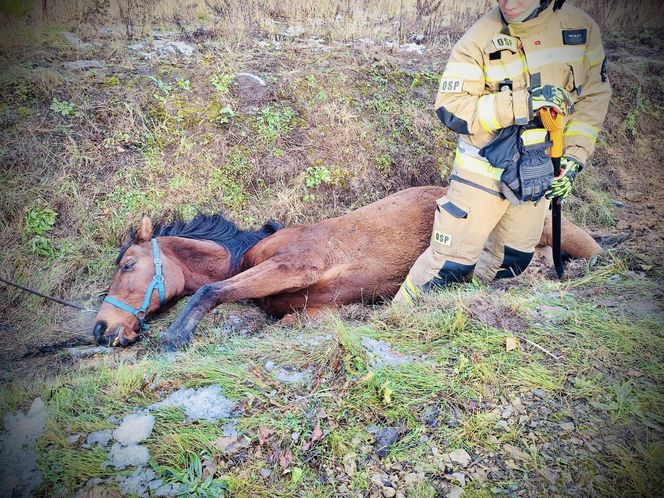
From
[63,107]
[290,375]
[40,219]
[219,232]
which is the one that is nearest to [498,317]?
[290,375]

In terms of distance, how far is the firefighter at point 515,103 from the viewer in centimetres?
321

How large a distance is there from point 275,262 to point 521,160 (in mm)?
2274

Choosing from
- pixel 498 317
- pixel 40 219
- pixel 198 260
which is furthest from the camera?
pixel 40 219

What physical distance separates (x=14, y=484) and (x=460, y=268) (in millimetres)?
3277

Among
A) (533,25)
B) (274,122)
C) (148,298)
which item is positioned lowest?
(148,298)

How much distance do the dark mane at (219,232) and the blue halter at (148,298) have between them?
56 cm

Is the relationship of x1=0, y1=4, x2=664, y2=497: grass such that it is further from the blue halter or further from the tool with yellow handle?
the tool with yellow handle

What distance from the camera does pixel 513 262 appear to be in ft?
13.4

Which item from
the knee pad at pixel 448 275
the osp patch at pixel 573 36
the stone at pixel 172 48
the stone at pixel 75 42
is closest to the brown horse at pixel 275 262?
the knee pad at pixel 448 275

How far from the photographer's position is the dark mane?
465 centimetres

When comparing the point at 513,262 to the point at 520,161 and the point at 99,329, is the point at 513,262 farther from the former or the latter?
the point at 99,329

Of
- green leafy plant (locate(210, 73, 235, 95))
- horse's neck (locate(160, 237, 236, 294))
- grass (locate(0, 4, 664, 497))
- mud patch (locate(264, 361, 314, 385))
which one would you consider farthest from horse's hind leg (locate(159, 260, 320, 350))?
green leafy plant (locate(210, 73, 235, 95))

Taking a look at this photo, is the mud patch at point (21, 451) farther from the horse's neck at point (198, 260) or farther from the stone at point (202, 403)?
the horse's neck at point (198, 260)

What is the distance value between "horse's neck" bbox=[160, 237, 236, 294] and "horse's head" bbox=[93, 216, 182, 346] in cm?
12
